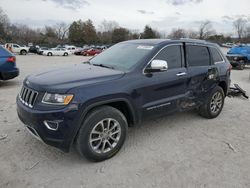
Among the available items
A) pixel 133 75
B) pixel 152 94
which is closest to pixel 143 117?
pixel 152 94

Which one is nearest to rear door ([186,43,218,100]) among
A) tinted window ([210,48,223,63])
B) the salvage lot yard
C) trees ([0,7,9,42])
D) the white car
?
tinted window ([210,48,223,63])

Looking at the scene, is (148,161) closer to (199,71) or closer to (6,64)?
(199,71)

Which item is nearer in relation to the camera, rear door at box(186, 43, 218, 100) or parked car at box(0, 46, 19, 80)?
rear door at box(186, 43, 218, 100)

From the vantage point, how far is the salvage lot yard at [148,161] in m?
2.85

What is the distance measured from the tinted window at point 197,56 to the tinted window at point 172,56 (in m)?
0.26

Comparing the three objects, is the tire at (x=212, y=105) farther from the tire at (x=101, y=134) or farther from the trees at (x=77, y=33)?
the trees at (x=77, y=33)

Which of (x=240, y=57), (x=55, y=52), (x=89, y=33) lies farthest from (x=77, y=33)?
(x=240, y=57)

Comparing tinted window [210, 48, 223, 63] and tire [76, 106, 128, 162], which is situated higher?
tinted window [210, 48, 223, 63]

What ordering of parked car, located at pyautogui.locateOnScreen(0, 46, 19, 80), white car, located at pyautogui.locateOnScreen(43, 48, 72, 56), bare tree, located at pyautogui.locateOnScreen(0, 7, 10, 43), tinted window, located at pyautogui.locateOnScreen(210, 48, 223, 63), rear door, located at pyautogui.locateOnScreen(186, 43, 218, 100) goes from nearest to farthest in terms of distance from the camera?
rear door, located at pyautogui.locateOnScreen(186, 43, 218, 100)
tinted window, located at pyautogui.locateOnScreen(210, 48, 223, 63)
parked car, located at pyautogui.locateOnScreen(0, 46, 19, 80)
white car, located at pyautogui.locateOnScreen(43, 48, 72, 56)
bare tree, located at pyautogui.locateOnScreen(0, 7, 10, 43)

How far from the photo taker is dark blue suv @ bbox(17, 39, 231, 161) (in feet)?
9.44

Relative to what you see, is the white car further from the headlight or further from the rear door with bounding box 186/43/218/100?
the headlight

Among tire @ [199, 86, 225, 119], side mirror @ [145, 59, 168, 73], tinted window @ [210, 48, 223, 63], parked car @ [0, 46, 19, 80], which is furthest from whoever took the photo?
parked car @ [0, 46, 19, 80]

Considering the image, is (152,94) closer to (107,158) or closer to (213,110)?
(107,158)

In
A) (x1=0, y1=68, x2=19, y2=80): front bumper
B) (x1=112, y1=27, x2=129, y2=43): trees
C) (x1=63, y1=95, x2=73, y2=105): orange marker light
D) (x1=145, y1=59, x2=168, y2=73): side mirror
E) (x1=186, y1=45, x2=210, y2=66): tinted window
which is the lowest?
(x1=63, y1=95, x2=73, y2=105): orange marker light
